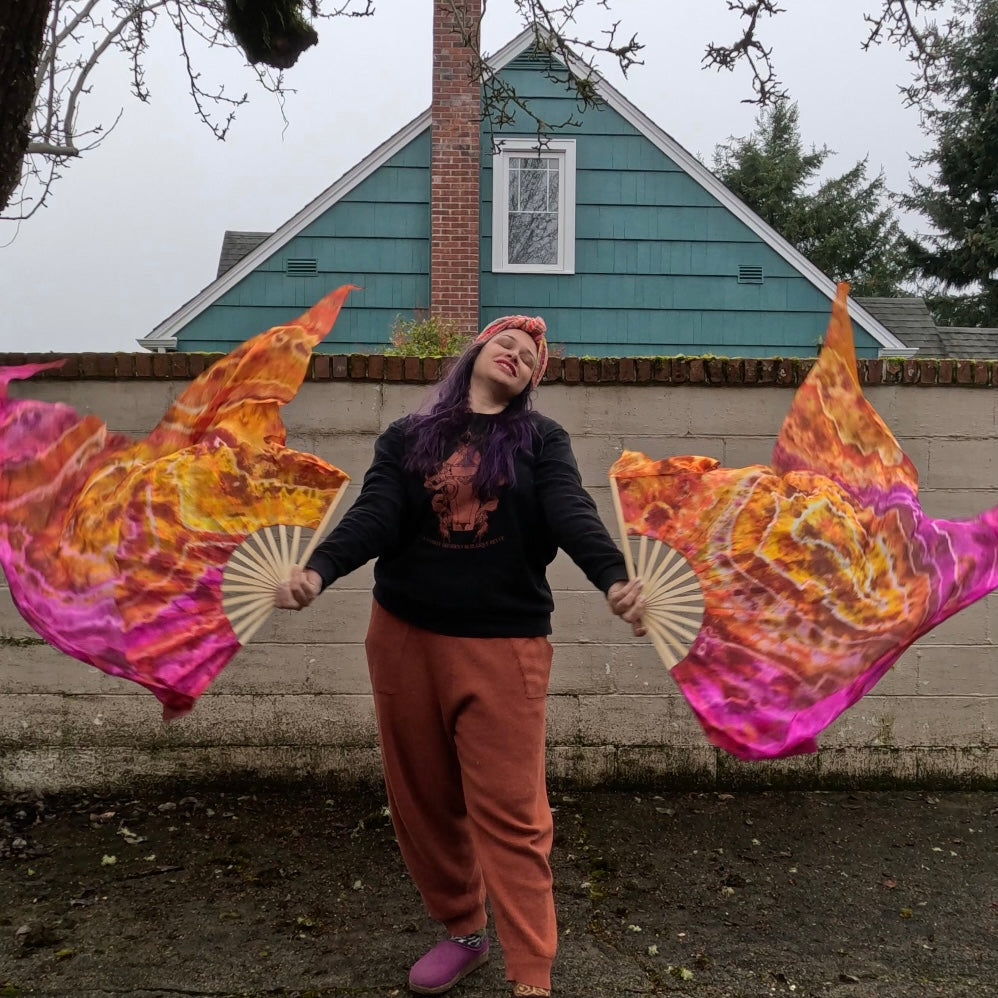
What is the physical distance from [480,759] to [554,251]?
688 centimetres

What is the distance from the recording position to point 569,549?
8.03ft

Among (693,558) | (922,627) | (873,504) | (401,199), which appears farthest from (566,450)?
(401,199)

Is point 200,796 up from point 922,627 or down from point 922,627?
down

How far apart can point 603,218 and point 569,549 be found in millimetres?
6763

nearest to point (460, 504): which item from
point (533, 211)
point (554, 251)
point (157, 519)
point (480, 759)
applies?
point (480, 759)

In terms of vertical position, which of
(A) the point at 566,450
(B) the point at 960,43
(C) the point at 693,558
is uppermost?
(B) the point at 960,43

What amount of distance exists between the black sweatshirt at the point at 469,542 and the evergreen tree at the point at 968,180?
17.9 meters

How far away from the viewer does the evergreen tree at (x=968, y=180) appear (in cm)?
1808

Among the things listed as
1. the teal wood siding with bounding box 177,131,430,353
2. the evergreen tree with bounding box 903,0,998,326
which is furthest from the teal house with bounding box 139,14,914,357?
the evergreen tree with bounding box 903,0,998,326

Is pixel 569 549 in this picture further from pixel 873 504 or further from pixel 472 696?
pixel 873 504

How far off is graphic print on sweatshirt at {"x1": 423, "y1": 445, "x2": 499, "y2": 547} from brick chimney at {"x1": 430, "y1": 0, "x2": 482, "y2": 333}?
6.05 m

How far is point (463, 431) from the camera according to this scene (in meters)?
2.53

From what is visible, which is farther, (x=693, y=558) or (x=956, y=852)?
(x=956, y=852)

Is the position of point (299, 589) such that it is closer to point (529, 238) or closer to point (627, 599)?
point (627, 599)
